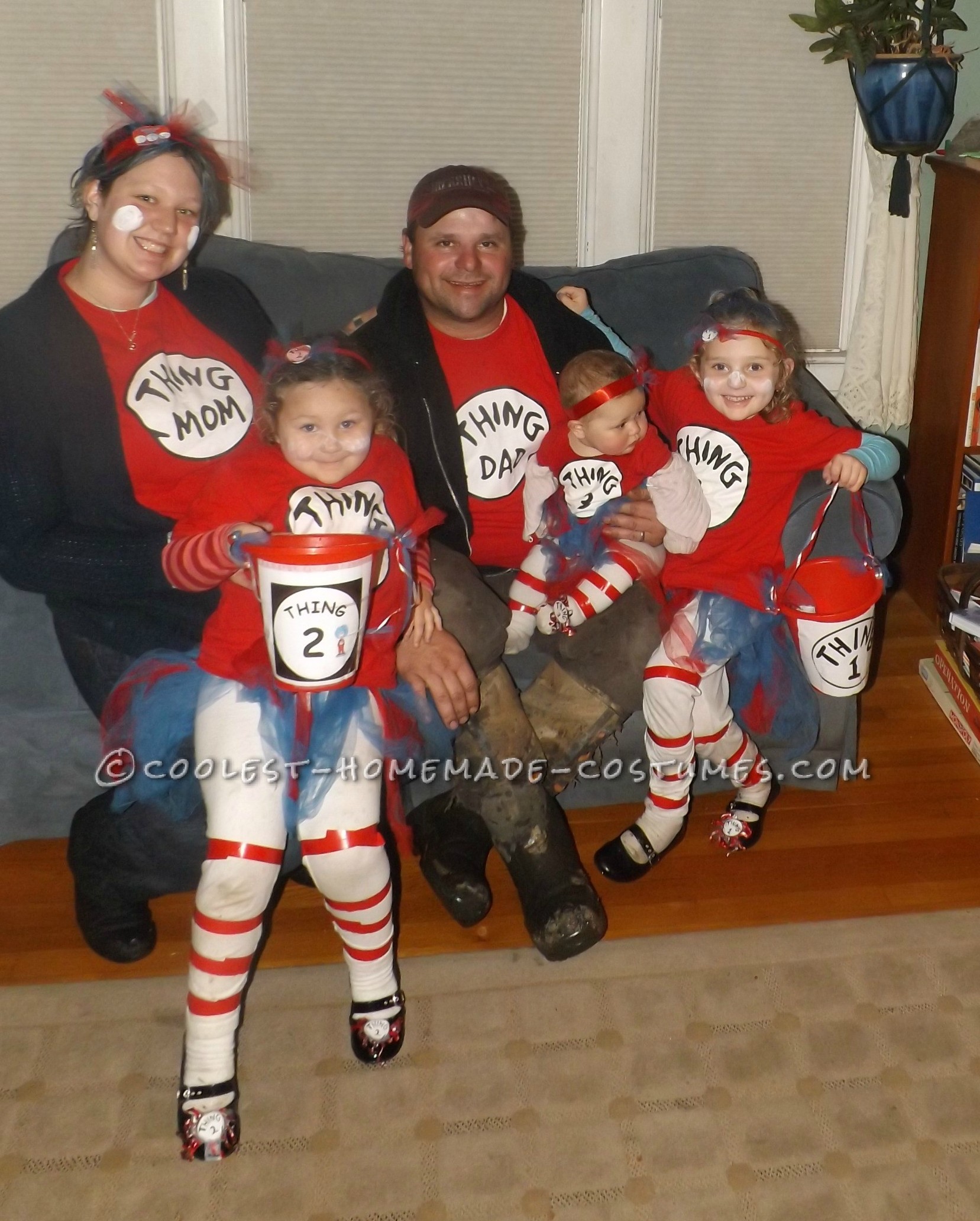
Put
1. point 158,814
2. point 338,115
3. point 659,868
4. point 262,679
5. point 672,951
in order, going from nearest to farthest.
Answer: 1. point 262,679
2. point 158,814
3. point 672,951
4. point 659,868
5. point 338,115

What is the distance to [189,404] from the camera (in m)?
2.11

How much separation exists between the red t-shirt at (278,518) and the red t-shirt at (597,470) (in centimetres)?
44

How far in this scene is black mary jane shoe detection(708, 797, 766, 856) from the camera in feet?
8.02

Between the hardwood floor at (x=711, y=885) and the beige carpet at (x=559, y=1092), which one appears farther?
the hardwood floor at (x=711, y=885)

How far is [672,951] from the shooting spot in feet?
7.13

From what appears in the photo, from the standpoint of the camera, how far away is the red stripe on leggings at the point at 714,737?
2.32 meters

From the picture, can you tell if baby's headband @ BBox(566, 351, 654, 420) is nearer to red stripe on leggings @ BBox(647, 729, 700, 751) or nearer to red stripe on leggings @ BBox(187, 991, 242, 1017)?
red stripe on leggings @ BBox(647, 729, 700, 751)

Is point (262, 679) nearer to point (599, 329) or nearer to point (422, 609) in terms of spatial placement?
point (422, 609)

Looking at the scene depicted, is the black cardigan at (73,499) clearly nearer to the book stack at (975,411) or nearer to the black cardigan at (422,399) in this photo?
the black cardigan at (422,399)

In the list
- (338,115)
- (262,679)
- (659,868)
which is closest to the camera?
(262,679)

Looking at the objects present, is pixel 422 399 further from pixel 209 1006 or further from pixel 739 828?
pixel 209 1006

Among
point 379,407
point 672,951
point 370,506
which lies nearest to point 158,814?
point 370,506

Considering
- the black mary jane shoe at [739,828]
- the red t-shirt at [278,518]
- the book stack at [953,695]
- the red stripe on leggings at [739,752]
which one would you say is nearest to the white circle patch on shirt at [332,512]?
the red t-shirt at [278,518]

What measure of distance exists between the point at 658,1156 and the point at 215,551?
3.71 ft
